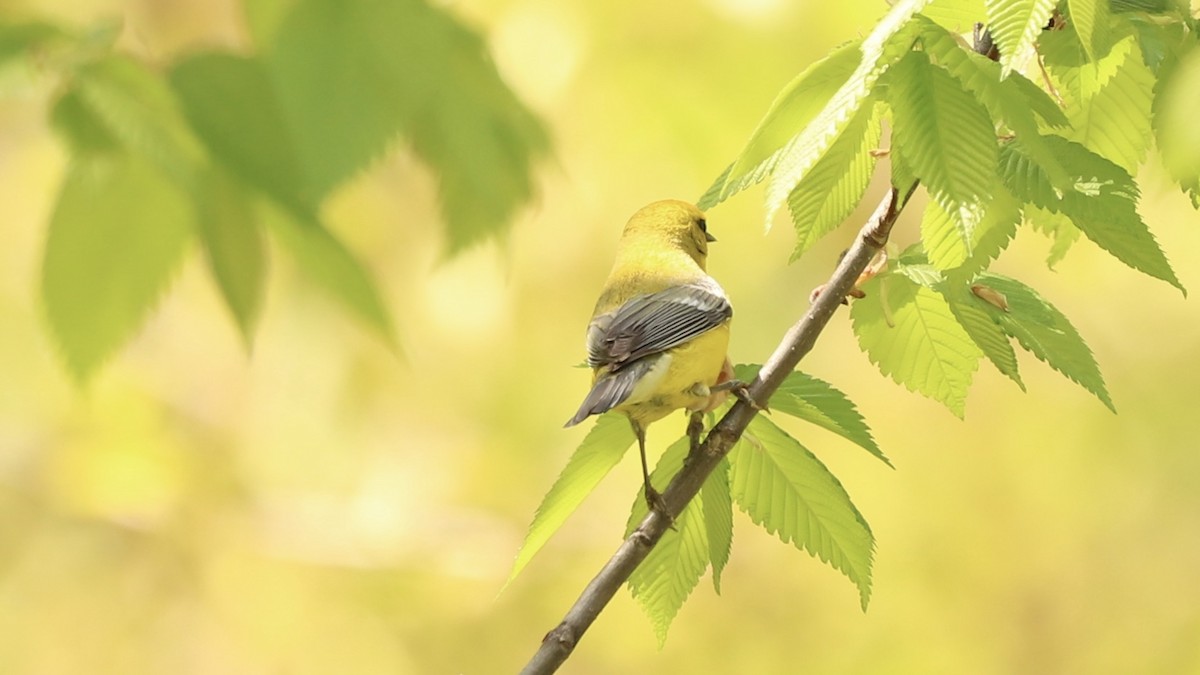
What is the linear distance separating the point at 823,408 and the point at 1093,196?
171 mm

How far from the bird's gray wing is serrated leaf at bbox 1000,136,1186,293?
419mm

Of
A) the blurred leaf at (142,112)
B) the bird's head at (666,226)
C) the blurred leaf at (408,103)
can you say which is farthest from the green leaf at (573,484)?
the bird's head at (666,226)

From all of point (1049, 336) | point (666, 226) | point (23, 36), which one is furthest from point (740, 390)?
point (666, 226)

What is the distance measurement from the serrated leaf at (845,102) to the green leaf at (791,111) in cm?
2

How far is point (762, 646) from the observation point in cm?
221

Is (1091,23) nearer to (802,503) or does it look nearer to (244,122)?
(802,503)

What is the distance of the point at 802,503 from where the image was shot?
0.62 m

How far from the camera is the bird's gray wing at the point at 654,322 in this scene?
3.10ft

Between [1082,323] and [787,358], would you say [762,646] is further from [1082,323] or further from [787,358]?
[787,358]

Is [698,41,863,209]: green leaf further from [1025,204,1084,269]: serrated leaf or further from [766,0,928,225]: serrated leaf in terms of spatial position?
[1025,204,1084,269]: serrated leaf

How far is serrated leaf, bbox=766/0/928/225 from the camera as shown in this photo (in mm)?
489

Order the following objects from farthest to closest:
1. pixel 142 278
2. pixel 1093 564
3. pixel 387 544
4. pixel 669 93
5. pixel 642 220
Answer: pixel 387 544 < pixel 1093 564 < pixel 669 93 < pixel 642 220 < pixel 142 278

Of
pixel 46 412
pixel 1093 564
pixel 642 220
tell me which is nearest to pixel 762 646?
pixel 1093 564

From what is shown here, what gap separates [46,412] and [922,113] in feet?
6.99
